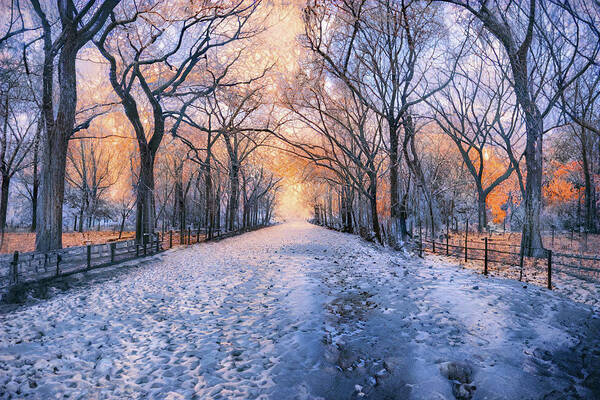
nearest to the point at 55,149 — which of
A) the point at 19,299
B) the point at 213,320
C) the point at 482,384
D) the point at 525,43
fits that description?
the point at 19,299

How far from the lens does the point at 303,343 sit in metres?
5.07

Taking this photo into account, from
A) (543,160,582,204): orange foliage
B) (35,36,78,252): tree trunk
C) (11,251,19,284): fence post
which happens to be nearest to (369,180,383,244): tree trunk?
(35,36,78,252): tree trunk

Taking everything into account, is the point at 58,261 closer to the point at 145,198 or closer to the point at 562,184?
the point at 145,198

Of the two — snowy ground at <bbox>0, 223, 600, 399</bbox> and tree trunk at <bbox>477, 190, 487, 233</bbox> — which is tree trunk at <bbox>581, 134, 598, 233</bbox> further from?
snowy ground at <bbox>0, 223, 600, 399</bbox>

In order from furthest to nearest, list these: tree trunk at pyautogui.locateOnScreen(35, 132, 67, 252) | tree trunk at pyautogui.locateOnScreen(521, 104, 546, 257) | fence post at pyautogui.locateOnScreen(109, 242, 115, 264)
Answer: tree trunk at pyautogui.locateOnScreen(521, 104, 546, 257) < fence post at pyautogui.locateOnScreen(109, 242, 115, 264) < tree trunk at pyautogui.locateOnScreen(35, 132, 67, 252)

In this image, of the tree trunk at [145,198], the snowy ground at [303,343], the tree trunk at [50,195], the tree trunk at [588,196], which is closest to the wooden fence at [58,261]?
the snowy ground at [303,343]

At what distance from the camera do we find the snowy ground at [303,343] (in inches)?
152

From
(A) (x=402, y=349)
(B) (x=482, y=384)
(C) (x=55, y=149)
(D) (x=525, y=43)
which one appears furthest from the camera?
(D) (x=525, y=43)

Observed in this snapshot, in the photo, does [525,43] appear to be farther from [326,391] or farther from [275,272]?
[326,391]

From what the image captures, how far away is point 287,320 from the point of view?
6.09 metres

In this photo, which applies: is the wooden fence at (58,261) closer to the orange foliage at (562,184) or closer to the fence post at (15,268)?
the fence post at (15,268)

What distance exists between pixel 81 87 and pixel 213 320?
26286 millimetres

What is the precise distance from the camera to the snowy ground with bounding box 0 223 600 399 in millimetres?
3857

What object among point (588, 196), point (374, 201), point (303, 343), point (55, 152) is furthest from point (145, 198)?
point (588, 196)
